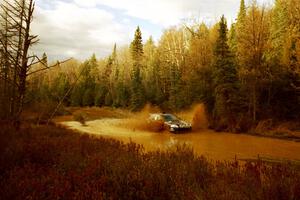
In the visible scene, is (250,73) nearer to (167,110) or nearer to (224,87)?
(224,87)

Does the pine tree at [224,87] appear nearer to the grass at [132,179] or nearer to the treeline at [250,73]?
the treeline at [250,73]

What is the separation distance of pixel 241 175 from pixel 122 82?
62.0m

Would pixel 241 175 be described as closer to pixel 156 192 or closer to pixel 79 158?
pixel 156 192

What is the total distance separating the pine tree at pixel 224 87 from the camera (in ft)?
109

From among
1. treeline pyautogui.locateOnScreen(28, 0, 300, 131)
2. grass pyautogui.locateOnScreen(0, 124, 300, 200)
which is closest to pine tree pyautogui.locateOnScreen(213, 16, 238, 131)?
treeline pyautogui.locateOnScreen(28, 0, 300, 131)

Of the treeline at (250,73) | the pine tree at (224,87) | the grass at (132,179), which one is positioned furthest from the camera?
the pine tree at (224,87)

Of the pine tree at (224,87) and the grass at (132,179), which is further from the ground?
the pine tree at (224,87)

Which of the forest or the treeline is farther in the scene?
the treeline

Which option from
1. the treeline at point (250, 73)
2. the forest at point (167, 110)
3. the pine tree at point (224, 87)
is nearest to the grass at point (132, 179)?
the forest at point (167, 110)

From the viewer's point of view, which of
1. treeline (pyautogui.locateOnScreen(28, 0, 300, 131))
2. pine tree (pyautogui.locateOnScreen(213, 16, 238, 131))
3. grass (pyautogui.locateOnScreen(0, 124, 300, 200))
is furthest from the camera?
pine tree (pyautogui.locateOnScreen(213, 16, 238, 131))

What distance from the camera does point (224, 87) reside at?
3366cm

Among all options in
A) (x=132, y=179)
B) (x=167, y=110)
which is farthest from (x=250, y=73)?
(x=132, y=179)

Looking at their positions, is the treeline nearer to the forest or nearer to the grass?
the forest

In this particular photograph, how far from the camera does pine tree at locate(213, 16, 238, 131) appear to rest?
1312 inches
